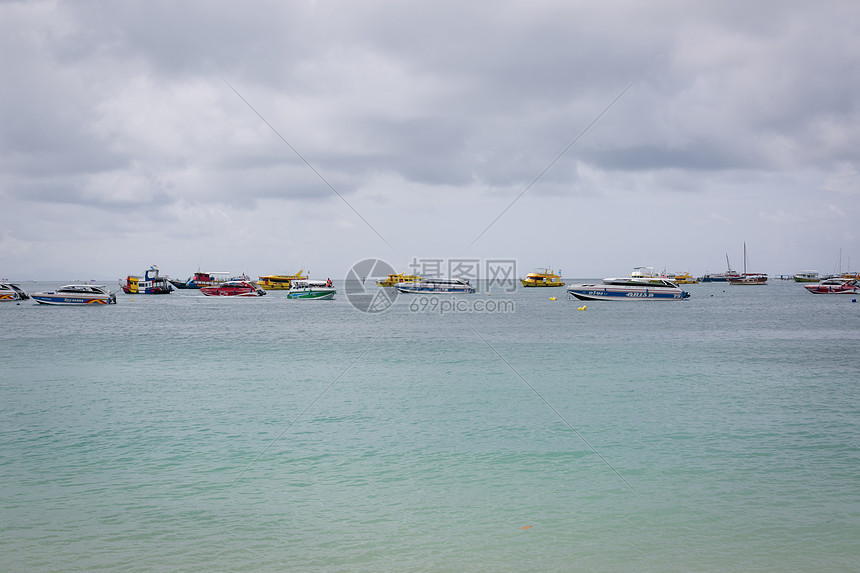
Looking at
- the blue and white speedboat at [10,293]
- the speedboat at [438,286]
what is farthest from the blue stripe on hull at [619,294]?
the blue and white speedboat at [10,293]

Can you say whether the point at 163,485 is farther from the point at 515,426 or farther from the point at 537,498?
the point at 515,426

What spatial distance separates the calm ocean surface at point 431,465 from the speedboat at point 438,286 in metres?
103

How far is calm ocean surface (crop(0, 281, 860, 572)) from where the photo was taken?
35.2ft

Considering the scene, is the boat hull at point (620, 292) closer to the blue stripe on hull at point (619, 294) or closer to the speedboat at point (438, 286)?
the blue stripe on hull at point (619, 294)

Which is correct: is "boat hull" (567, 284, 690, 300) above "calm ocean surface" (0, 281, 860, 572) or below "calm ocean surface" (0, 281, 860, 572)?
above

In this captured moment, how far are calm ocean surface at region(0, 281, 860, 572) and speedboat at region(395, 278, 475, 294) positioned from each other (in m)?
103

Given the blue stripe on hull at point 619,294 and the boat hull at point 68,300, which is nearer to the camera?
the boat hull at point 68,300

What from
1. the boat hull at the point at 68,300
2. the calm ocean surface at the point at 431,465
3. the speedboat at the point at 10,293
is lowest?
the calm ocean surface at the point at 431,465

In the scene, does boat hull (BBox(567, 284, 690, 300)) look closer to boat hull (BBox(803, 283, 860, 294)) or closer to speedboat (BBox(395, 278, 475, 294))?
speedboat (BBox(395, 278, 475, 294))

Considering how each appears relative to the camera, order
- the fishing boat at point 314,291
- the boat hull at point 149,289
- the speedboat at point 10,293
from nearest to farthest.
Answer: the speedboat at point 10,293 → the fishing boat at point 314,291 → the boat hull at point 149,289

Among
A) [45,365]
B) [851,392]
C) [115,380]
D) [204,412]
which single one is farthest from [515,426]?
[45,365]

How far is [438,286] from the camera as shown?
144375mm

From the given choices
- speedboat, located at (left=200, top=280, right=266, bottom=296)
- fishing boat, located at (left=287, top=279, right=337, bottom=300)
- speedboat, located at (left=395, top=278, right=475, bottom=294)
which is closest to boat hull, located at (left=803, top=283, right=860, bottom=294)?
speedboat, located at (left=395, top=278, right=475, bottom=294)

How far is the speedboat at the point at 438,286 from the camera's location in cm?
14012
